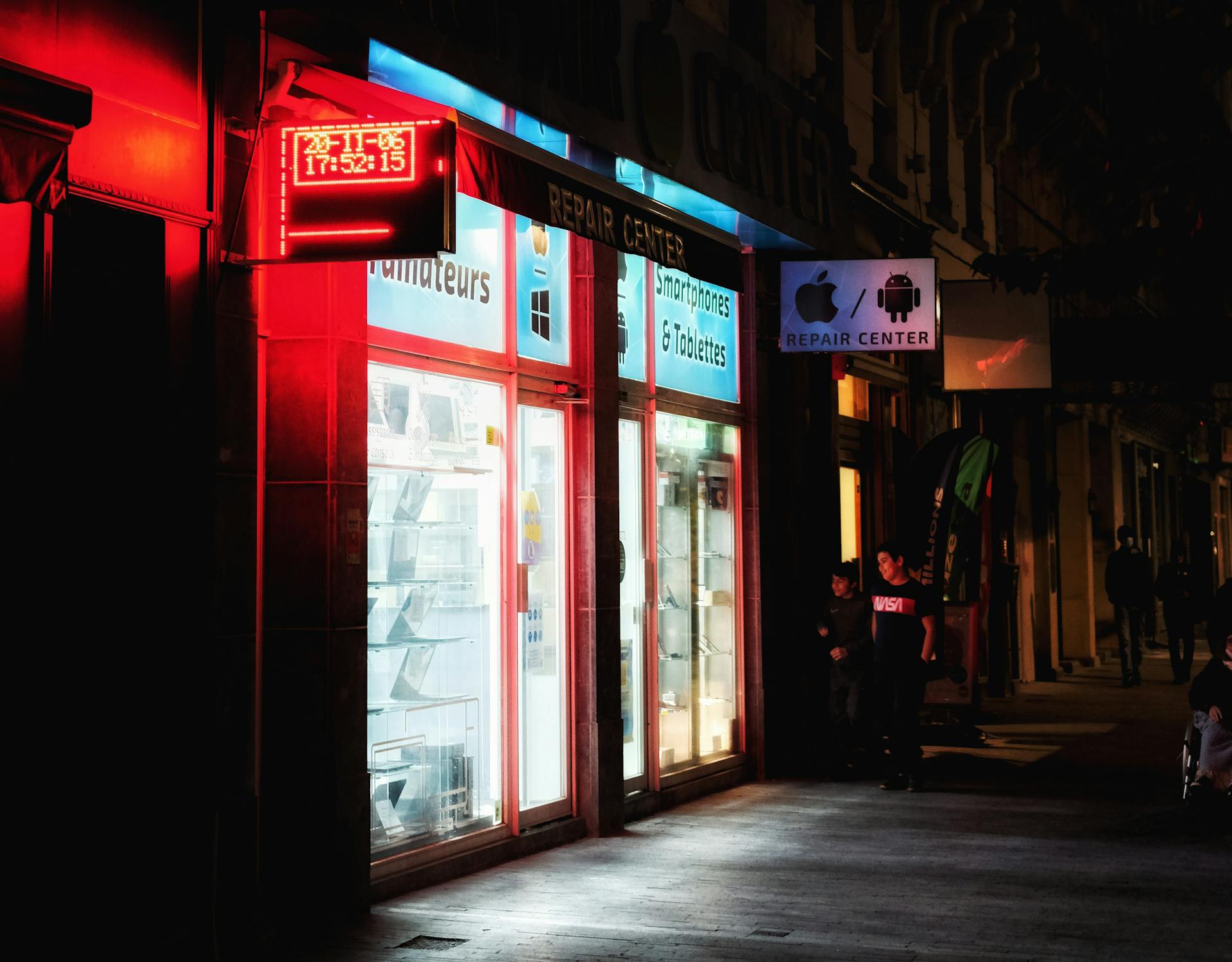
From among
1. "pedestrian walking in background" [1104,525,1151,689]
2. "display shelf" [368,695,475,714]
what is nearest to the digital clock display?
"display shelf" [368,695,475,714]

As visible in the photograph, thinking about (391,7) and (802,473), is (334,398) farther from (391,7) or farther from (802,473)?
(802,473)

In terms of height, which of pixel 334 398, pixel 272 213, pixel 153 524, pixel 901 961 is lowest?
pixel 901 961

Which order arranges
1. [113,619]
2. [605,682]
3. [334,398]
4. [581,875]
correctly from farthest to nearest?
[605,682] < [581,875] < [334,398] < [113,619]

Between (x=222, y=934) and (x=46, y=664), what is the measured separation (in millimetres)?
1602

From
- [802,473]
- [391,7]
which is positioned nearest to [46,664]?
[391,7]

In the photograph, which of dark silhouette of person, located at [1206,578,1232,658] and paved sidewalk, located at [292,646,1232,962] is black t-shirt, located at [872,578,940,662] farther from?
dark silhouette of person, located at [1206,578,1232,658]

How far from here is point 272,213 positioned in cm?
727

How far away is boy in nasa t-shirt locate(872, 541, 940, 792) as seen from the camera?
1244 centimetres

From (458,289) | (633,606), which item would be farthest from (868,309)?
(458,289)

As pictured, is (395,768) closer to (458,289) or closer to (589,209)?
(458,289)

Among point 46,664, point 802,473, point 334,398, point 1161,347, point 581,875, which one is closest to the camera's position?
point 46,664

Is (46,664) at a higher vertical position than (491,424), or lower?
lower

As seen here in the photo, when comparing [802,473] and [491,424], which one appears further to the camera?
[802,473]

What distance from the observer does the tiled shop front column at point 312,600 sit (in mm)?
7586
